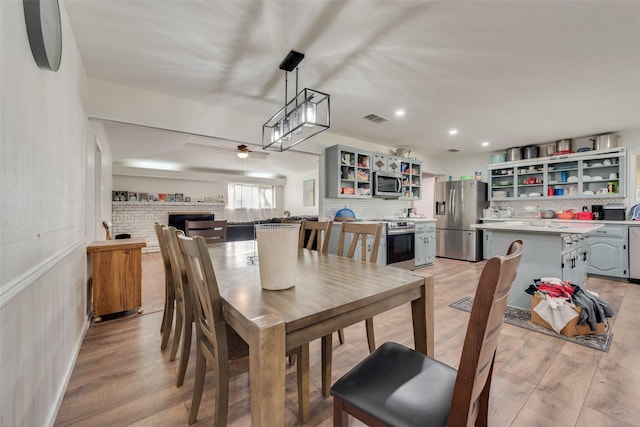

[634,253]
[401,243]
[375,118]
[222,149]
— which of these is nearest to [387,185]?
[401,243]

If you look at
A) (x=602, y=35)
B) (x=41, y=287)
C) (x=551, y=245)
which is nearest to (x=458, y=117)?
(x=602, y=35)

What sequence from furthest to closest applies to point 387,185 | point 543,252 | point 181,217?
point 181,217, point 387,185, point 543,252

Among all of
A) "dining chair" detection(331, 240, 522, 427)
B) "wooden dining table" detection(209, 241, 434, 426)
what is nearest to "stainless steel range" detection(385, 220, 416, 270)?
"wooden dining table" detection(209, 241, 434, 426)

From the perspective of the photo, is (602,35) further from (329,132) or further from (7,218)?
(7,218)

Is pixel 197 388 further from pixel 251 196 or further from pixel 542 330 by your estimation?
pixel 251 196

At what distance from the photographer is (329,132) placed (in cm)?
459

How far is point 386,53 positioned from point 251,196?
7486 mm

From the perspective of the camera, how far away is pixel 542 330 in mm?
2391

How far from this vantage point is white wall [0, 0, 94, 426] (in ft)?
3.09

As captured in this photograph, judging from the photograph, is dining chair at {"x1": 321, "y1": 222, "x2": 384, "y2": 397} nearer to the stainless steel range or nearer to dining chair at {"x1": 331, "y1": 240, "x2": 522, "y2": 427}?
dining chair at {"x1": 331, "y1": 240, "x2": 522, "y2": 427}

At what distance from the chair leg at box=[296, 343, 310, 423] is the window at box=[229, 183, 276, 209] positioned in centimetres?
782

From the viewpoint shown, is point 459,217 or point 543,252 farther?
point 459,217

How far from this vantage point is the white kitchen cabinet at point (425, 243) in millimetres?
4926

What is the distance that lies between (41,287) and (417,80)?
329 cm
